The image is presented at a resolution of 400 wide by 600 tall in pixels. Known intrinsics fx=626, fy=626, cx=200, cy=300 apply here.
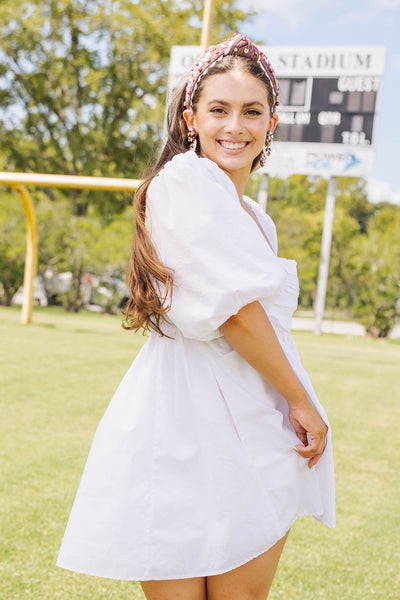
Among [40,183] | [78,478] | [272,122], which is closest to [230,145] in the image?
[272,122]

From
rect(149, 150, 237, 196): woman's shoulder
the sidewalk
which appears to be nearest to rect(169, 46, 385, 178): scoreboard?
the sidewalk

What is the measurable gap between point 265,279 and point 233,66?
473 millimetres

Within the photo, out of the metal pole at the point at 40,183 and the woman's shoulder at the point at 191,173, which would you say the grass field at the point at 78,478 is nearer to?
the woman's shoulder at the point at 191,173

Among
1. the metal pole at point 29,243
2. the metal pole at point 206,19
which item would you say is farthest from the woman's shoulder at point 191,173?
the metal pole at point 29,243

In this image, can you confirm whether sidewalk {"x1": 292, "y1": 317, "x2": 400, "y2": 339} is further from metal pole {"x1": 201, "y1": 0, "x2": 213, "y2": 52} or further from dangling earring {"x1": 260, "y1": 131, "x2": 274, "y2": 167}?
dangling earring {"x1": 260, "y1": 131, "x2": 274, "y2": 167}

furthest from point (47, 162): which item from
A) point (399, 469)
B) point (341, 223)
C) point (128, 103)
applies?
point (399, 469)

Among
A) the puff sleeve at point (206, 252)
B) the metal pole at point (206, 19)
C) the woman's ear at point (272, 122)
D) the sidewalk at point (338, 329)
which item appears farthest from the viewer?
the sidewalk at point (338, 329)

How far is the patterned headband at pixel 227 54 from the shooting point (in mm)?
1308

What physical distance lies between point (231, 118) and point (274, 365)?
1.69 ft

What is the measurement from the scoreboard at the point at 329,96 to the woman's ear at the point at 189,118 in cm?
1364

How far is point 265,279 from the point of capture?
114 cm

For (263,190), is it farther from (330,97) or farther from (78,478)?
(78,478)

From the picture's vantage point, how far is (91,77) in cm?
2316

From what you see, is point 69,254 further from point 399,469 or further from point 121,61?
point 399,469
